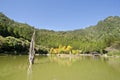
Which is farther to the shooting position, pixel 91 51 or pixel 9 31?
pixel 91 51

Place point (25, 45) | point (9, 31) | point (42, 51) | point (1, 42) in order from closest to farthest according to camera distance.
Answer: point (1, 42)
point (25, 45)
point (9, 31)
point (42, 51)

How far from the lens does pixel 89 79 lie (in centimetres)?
2311

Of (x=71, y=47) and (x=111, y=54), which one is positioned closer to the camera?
(x=111, y=54)

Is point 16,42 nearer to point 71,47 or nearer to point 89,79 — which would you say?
point 71,47

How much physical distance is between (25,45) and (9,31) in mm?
12435

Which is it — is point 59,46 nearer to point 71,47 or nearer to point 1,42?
point 71,47

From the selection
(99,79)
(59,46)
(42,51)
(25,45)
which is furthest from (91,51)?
(99,79)

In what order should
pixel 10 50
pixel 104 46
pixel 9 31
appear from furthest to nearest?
pixel 104 46, pixel 9 31, pixel 10 50

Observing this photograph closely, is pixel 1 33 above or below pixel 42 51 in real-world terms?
above

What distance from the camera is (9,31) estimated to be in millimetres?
95250

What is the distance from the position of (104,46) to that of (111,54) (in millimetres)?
14957

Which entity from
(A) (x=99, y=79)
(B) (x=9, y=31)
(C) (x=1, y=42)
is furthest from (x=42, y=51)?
(A) (x=99, y=79)

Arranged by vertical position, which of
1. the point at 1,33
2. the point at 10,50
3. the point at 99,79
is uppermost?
the point at 1,33

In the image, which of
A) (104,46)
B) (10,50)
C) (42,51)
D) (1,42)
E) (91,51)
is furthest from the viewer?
(91,51)
